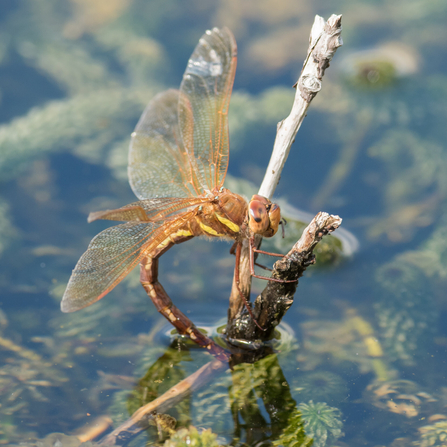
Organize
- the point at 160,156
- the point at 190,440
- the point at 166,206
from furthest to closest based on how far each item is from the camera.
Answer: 1. the point at 160,156
2. the point at 166,206
3. the point at 190,440

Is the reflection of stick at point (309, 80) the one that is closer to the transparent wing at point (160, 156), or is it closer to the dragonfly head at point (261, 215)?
the dragonfly head at point (261, 215)

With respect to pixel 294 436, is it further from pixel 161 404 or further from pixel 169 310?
pixel 169 310

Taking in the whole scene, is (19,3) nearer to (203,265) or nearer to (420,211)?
(203,265)

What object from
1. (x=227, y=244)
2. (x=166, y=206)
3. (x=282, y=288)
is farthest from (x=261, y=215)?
(x=227, y=244)

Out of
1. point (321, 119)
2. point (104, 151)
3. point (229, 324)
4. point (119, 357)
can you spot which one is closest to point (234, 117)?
point (321, 119)

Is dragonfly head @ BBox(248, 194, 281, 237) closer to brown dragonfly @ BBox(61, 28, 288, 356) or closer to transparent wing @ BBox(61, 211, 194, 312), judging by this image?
brown dragonfly @ BBox(61, 28, 288, 356)

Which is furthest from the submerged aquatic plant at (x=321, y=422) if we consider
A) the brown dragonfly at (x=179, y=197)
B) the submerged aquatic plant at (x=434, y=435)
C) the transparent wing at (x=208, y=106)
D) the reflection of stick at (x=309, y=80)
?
the transparent wing at (x=208, y=106)

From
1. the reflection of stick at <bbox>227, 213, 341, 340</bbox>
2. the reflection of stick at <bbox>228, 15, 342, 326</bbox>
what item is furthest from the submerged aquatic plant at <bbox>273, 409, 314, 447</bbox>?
the reflection of stick at <bbox>228, 15, 342, 326</bbox>
